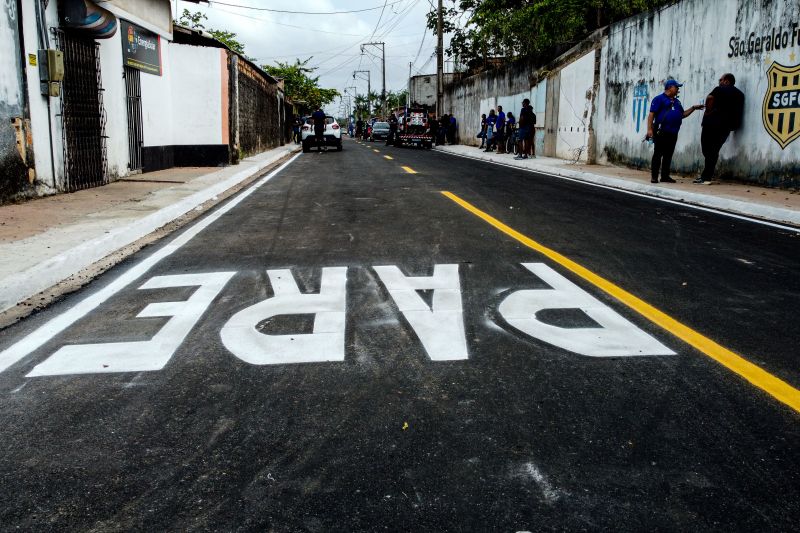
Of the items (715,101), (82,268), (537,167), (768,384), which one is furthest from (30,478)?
(537,167)

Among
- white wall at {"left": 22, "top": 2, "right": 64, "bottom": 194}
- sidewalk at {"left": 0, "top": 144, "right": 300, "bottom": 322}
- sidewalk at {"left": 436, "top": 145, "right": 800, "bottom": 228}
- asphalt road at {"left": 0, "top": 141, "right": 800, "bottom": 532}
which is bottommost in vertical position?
asphalt road at {"left": 0, "top": 141, "right": 800, "bottom": 532}

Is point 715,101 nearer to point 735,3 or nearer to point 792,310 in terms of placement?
point 735,3

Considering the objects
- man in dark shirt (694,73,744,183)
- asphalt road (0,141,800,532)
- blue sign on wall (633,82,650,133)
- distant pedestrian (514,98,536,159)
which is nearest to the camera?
asphalt road (0,141,800,532)

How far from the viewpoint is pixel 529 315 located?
4.27 m

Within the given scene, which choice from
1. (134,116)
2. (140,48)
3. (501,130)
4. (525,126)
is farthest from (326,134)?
(134,116)

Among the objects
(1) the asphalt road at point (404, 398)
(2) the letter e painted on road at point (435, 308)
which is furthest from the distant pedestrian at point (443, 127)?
(2) the letter e painted on road at point (435, 308)

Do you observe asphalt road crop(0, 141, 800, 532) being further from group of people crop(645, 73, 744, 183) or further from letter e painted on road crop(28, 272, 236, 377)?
group of people crop(645, 73, 744, 183)

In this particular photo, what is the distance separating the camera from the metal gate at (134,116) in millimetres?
14484

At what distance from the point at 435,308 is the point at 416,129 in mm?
34687

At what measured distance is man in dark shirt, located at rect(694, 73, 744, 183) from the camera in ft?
40.9

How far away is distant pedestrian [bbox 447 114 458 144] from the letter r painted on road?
1541 inches

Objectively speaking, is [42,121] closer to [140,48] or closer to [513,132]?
[140,48]

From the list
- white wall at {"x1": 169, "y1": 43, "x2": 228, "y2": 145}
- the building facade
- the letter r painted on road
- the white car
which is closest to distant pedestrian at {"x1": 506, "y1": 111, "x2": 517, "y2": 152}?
the white car

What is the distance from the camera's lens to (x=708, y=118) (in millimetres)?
12539
